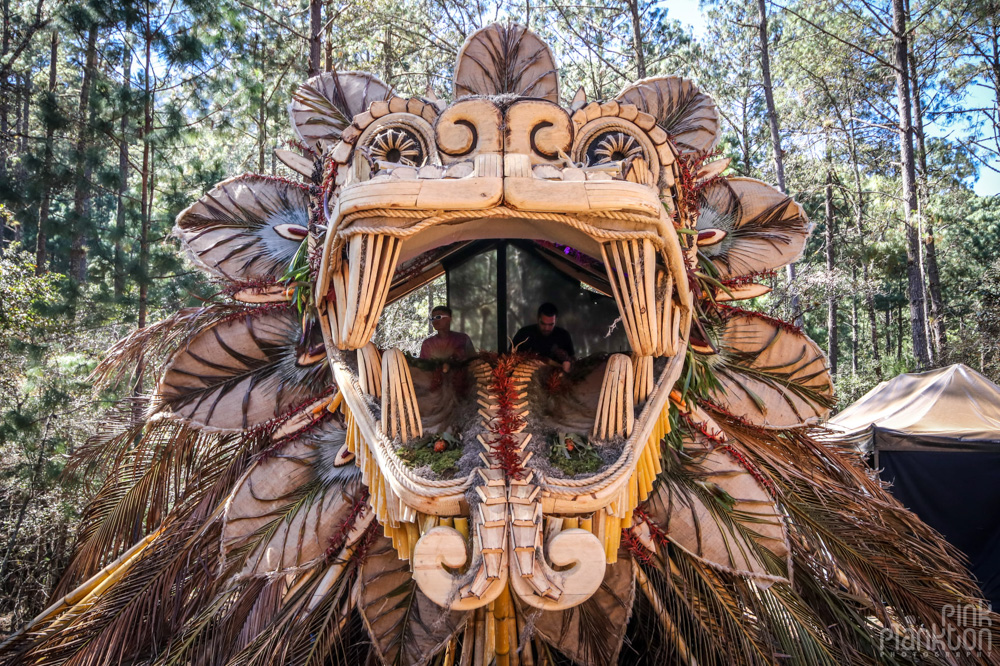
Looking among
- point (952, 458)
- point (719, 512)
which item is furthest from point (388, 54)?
point (719, 512)

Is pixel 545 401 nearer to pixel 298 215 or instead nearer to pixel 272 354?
pixel 272 354

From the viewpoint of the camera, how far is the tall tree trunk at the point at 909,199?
10.9m

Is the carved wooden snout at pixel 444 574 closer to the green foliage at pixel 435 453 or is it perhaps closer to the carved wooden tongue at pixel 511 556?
the carved wooden tongue at pixel 511 556

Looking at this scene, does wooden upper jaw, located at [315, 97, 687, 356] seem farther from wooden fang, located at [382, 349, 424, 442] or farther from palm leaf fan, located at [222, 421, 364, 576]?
palm leaf fan, located at [222, 421, 364, 576]

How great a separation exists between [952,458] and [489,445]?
Result: 6.76 metres

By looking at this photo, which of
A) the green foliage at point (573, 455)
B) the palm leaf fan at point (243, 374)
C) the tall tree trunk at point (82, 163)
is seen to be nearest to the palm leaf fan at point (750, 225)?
the green foliage at point (573, 455)

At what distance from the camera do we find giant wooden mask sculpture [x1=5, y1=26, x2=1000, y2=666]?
2.31 m

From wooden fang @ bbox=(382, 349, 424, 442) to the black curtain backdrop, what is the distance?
601cm

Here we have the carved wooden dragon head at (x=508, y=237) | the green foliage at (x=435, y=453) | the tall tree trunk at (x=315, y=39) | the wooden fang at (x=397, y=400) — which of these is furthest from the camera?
the tall tree trunk at (x=315, y=39)

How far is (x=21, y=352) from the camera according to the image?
22.5 feet

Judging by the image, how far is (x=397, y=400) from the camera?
259 cm

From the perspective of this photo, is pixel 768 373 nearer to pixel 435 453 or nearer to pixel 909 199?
pixel 435 453

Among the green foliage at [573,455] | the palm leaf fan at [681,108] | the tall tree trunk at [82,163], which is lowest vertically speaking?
the green foliage at [573,455]

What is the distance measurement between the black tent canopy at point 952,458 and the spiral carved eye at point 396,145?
6.00 m
